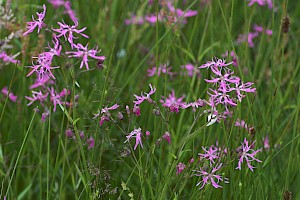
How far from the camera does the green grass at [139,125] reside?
1.56m

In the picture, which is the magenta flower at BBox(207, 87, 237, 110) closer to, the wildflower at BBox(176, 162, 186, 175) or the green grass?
the green grass

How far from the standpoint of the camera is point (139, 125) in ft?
7.22

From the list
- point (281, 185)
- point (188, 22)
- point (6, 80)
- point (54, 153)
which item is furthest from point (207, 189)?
point (188, 22)

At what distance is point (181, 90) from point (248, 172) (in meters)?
0.94

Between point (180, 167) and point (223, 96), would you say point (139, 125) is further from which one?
point (223, 96)

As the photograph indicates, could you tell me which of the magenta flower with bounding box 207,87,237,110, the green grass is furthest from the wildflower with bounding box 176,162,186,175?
the magenta flower with bounding box 207,87,237,110

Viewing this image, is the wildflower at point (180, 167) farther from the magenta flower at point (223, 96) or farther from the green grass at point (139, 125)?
the magenta flower at point (223, 96)

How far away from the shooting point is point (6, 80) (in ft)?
8.06

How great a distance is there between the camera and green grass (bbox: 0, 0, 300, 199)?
1.56 metres

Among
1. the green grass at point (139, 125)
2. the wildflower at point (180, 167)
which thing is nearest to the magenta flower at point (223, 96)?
the green grass at point (139, 125)

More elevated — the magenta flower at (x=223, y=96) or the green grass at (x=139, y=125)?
the magenta flower at (x=223, y=96)

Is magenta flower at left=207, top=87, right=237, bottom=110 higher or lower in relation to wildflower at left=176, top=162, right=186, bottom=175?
higher

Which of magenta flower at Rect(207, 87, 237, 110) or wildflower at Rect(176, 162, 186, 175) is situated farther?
wildflower at Rect(176, 162, 186, 175)

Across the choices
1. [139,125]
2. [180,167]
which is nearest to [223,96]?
[180,167]
